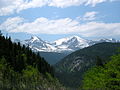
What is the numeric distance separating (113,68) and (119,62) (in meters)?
1.51

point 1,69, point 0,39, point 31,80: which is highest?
point 0,39

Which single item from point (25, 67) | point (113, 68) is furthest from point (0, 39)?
point (113, 68)

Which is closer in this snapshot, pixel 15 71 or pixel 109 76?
pixel 109 76

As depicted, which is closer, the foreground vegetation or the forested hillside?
the foreground vegetation

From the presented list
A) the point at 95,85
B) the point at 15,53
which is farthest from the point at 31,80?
the point at 95,85

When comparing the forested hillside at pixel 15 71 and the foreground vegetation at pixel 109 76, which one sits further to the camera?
the forested hillside at pixel 15 71

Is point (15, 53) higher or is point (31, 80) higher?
point (15, 53)

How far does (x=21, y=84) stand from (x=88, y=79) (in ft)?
60.1

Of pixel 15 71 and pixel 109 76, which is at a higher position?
pixel 109 76

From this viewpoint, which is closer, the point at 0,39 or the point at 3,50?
the point at 3,50

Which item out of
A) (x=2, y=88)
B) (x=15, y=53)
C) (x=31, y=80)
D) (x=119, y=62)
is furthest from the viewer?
(x=15, y=53)

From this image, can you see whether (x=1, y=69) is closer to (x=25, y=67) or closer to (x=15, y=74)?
(x=15, y=74)

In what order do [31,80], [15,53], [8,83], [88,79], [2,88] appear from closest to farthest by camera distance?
[2,88]
[8,83]
[88,79]
[31,80]
[15,53]

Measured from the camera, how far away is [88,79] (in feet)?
239
